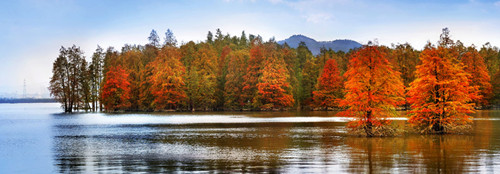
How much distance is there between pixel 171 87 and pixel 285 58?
97.5ft

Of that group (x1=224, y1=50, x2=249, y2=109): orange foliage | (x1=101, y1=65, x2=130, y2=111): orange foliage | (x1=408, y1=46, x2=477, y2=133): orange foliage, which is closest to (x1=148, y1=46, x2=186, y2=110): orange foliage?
(x1=101, y1=65, x2=130, y2=111): orange foliage

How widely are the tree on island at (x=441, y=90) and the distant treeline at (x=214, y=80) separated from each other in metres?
56.2

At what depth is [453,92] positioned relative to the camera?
35688 millimetres

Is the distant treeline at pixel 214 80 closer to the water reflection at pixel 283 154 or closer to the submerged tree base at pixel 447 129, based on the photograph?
the submerged tree base at pixel 447 129

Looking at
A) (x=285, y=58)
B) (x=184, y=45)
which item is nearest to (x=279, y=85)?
(x=285, y=58)

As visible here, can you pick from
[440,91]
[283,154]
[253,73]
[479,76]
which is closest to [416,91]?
[440,91]

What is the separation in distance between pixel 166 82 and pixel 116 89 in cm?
1195

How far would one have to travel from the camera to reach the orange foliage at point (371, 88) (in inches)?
1352

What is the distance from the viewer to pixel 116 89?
98250mm

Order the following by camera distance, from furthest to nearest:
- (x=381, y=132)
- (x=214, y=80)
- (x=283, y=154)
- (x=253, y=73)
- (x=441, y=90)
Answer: (x=214, y=80), (x=253, y=73), (x=441, y=90), (x=381, y=132), (x=283, y=154)

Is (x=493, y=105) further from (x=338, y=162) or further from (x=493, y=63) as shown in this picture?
(x=338, y=162)

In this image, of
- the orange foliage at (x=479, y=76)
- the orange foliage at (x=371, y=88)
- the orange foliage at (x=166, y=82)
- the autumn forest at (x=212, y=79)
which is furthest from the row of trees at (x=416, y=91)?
the orange foliage at (x=166, y=82)

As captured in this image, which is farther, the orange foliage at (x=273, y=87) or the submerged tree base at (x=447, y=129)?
the orange foliage at (x=273, y=87)

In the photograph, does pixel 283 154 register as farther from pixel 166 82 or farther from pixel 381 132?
pixel 166 82
